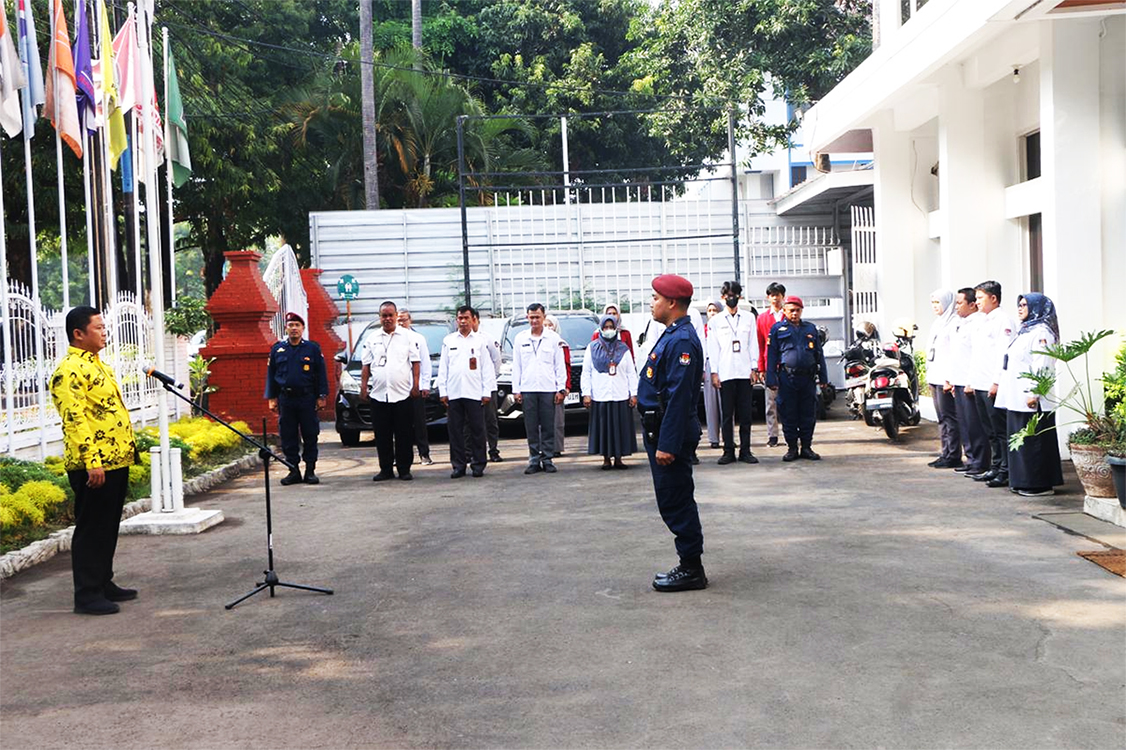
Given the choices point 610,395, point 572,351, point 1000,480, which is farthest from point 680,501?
point 572,351

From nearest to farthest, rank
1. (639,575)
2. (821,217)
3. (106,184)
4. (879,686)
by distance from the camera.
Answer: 1. (879,686)
2. (639,575)
3. (106,184)
4. (821,217)

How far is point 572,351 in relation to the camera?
56.9 feet

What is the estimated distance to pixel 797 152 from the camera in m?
47.6

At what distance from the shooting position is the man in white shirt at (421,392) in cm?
1338

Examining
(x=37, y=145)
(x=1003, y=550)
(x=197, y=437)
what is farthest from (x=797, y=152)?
(x=1003, y=550)

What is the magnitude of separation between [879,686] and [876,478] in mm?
6621

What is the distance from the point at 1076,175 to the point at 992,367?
237cm

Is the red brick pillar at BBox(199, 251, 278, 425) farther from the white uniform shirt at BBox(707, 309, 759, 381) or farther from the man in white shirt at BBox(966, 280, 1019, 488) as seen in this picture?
the man in white shirt at BBox(966, 280, 1019, 488)

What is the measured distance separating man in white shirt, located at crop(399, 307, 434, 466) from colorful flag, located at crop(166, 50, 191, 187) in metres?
6.76

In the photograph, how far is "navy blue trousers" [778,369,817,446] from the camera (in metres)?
13.3

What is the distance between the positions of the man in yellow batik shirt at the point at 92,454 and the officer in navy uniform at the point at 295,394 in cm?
538

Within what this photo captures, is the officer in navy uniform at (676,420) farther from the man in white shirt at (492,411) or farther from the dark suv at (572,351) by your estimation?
the dark suv at (572,351)

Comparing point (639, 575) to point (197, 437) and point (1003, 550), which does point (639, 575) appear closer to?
point (1003, 550)

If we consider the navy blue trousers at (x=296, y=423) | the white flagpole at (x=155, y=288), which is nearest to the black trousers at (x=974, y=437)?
the navy blue trousers at (x=296, y=423)
